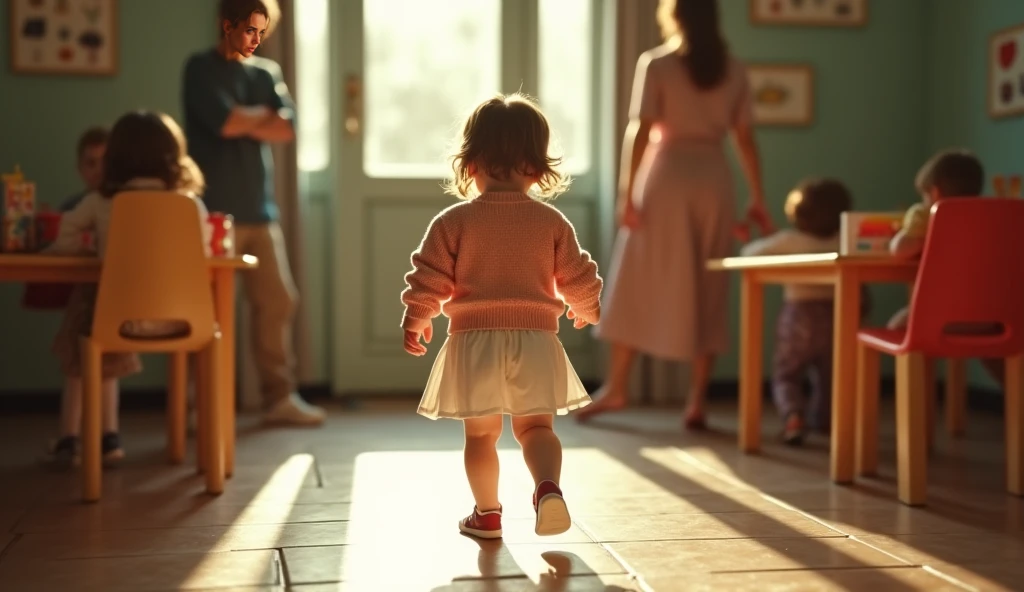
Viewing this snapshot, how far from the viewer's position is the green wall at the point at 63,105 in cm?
471

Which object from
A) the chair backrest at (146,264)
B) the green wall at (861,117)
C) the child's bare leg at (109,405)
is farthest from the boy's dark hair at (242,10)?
the green wall at (861,117)

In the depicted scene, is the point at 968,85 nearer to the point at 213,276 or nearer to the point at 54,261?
the point at 213,276

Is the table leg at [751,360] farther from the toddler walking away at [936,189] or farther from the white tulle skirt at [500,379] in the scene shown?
the white tulle skirt at [500,379]

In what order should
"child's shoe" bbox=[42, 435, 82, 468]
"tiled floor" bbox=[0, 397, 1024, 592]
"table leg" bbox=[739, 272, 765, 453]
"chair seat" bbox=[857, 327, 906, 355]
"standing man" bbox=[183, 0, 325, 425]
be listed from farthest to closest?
"standing man" bbox=[183, 0, 325, 425], "table leg" bbox=[739, 272, 765, 453], "child's shoe" bbox=[42, 435, 82, 468], "chair seat" bbox=[857, 327, 906, 355], "tiled floor" bbox=[0, 397, 1024, 592]

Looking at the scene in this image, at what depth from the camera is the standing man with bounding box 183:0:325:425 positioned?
391cm

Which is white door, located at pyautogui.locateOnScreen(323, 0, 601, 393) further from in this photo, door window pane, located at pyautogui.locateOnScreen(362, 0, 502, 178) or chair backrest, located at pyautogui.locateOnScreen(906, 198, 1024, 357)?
chair backrest, located at pyautogui.locateOnScreen(906, 198, 1024, 357)

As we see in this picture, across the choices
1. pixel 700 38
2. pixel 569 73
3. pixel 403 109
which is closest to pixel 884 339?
pixel 700 38

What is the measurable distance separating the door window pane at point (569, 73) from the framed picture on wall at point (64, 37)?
1817 millimetres

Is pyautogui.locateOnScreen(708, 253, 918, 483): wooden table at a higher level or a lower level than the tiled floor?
higher

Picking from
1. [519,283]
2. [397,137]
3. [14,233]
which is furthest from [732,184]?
[14,233]

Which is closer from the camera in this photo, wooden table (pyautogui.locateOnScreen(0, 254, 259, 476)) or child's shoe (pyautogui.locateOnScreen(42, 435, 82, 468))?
wooden table (pyautogui.locateOnScreen(0, 254, 259, 476))

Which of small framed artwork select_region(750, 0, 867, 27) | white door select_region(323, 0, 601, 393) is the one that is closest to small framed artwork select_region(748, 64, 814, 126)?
small framed artwork select_region(750, 0, 867, 27)

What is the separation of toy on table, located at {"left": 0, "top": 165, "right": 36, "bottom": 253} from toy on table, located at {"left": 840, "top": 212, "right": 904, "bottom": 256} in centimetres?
218

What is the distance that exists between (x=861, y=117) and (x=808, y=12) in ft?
1.77
